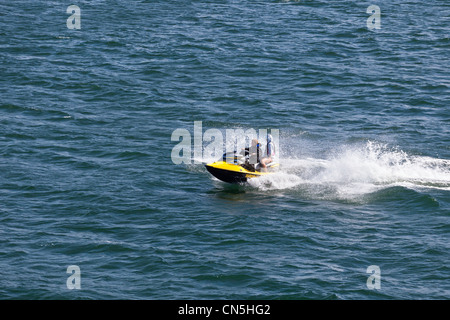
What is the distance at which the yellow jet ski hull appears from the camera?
31.0 meters

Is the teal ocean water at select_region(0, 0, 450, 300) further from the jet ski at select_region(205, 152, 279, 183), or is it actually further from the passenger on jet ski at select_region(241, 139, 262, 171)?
the passenger on jet ski at select_region(241, 139, 262, 171)

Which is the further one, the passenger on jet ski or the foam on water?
the passenger on jet ski

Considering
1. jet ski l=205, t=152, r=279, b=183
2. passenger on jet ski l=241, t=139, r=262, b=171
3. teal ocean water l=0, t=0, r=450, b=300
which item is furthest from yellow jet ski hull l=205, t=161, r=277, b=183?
teal ocean water l=0, t=0, r=450, b=300

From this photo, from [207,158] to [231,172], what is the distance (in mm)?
3939

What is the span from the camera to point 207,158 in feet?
114

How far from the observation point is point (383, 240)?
87.2ft

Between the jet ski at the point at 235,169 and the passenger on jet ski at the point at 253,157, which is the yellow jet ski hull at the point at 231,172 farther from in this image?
the passenger on jet ski at the point at 253,157

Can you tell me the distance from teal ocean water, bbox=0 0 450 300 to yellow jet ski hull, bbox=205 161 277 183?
1.51 feet

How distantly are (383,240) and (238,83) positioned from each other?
782 inches

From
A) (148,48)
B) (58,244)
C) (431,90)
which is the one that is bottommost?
(58,244)

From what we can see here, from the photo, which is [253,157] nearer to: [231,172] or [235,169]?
[235,169]
